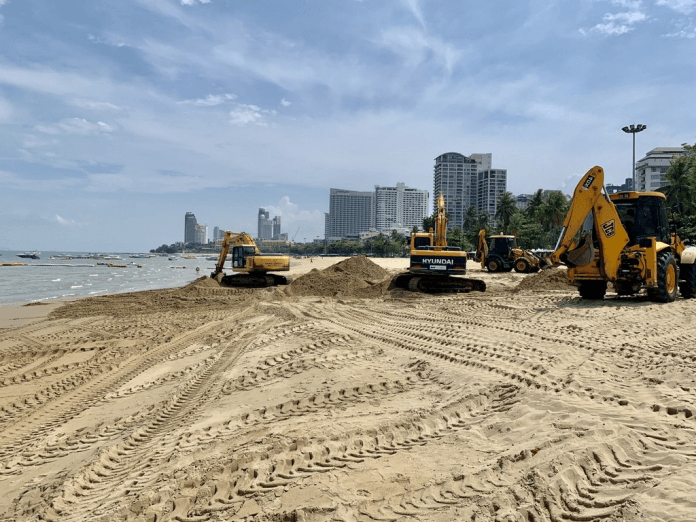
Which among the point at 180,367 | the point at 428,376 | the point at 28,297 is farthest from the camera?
the point at 28,297

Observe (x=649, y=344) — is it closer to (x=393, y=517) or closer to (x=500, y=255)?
(x=393, y=517)

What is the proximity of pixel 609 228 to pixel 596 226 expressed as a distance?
0.29 meters

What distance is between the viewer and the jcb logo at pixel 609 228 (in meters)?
11.2

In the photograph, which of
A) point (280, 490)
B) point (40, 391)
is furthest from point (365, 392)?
point (40, 391)

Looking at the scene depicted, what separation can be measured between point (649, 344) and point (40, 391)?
9.00m

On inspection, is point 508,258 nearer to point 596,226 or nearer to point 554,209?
point 596,226

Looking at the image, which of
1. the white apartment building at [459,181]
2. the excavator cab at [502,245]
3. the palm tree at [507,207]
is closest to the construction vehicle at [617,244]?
the excavator cab at [502,245]

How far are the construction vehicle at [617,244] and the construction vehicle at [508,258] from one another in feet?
52.4

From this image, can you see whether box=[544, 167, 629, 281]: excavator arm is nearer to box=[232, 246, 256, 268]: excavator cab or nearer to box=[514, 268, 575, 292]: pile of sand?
box=[514, 268, 575, 292]: pile of sand

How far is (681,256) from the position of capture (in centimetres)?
1252

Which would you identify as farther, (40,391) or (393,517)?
(40,391)

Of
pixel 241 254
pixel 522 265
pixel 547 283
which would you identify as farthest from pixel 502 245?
pixel 241 254

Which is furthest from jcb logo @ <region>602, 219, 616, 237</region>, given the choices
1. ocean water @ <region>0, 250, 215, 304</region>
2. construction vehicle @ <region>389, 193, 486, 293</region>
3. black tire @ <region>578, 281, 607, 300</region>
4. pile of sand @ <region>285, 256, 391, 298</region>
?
ocean water @ <region>0, 250, 215, 304</region>

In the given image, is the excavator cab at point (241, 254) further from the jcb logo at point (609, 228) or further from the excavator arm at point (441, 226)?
the jcb logo at point (609, 228)
